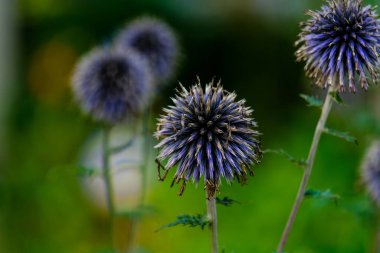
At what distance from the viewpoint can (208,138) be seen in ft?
4.89

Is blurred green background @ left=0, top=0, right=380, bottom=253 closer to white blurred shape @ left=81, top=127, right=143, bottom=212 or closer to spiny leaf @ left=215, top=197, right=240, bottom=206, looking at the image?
white blurred shape @ left=81, top=127, right=143, bottom=212

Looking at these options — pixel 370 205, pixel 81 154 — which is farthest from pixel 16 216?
pixel 370 205

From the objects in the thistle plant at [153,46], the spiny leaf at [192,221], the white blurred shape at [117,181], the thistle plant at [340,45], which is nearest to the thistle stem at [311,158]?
the thistle plant at [340,45]

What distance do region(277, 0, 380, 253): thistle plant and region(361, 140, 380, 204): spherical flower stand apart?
2.95 ft

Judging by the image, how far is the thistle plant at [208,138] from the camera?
4.87 feet

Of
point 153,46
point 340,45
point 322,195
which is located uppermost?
point 153,46

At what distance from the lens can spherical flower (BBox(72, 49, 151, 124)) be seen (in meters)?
2.67

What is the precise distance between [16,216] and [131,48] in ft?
9.25

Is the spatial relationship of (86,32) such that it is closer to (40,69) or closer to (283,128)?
(40,69)

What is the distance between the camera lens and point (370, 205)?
2.48 meters

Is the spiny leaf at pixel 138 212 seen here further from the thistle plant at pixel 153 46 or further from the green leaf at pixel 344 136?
the green leaf at pixel 344 136

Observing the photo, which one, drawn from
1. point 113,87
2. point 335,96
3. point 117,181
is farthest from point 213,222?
point 117,181

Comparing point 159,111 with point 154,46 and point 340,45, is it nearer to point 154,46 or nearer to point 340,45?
point 154,46

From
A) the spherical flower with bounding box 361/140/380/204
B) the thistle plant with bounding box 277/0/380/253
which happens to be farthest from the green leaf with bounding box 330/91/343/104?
the spherical flower with bounding box 361/140/380/204
